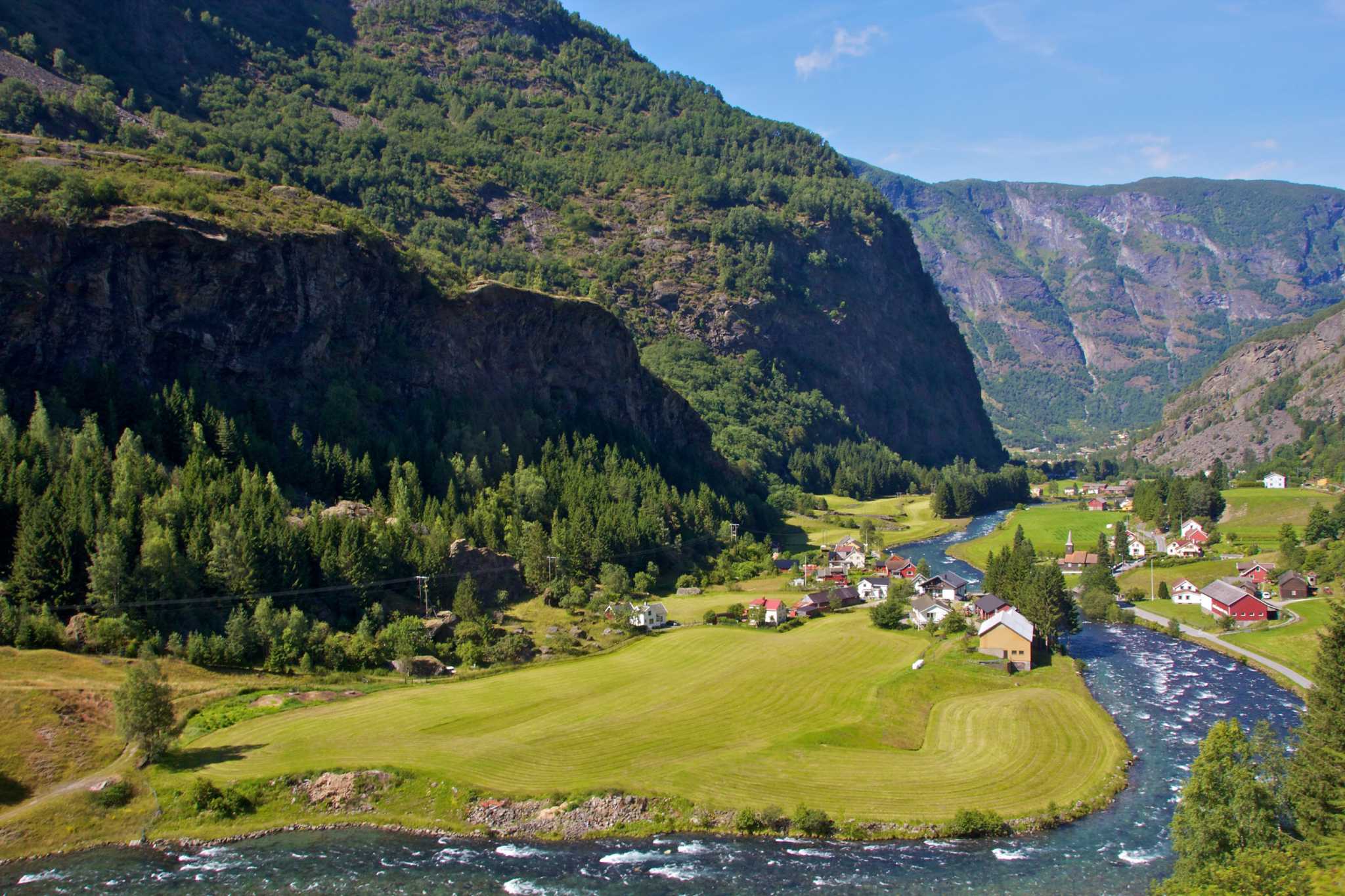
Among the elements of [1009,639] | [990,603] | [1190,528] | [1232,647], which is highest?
[1190,528]

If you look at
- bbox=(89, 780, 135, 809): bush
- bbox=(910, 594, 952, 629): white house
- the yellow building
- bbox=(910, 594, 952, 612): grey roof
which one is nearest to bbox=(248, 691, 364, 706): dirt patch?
bbox=(89, 780, 135, 809): bush

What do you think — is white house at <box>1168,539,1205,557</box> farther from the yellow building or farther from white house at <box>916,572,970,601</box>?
the yellow building

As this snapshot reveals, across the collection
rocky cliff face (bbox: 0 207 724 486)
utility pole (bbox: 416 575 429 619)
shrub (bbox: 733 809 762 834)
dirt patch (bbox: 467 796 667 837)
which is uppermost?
rocky cliff face (bbox: 0 207 724 486)

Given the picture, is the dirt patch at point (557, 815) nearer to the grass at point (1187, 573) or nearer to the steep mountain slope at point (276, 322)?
the steep mountain slope at point (276, 322)

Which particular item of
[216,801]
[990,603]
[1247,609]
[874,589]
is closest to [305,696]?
[216,801]

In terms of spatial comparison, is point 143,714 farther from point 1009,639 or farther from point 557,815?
point 1009,639

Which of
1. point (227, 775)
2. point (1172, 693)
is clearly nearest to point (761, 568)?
point (1172, 693)
